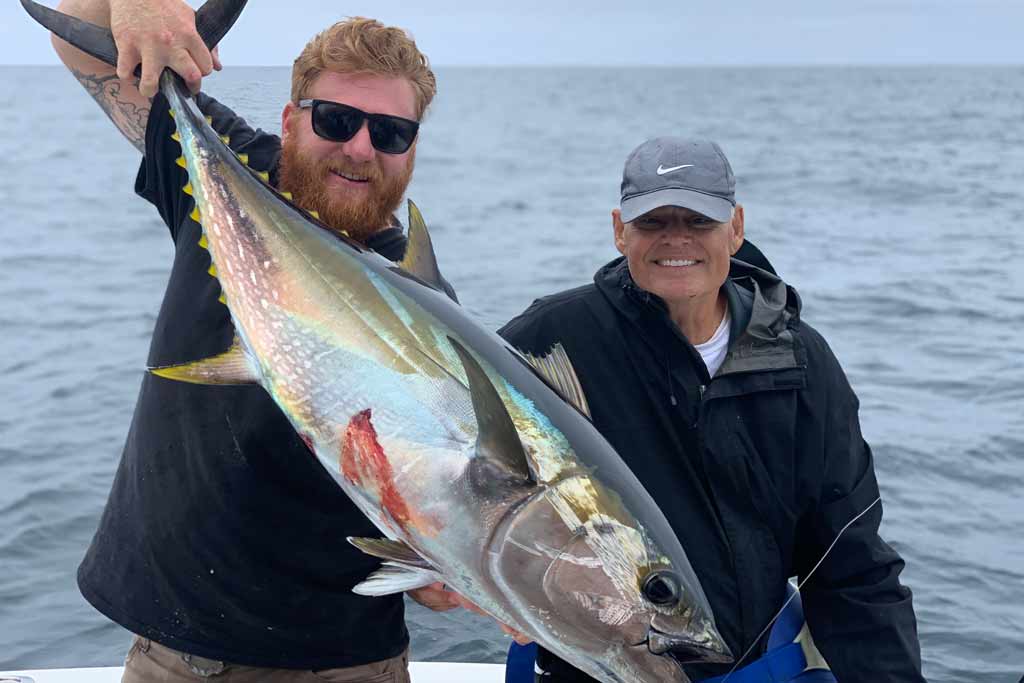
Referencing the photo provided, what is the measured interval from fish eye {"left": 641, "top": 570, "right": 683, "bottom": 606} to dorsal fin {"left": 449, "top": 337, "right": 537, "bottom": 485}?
0.26 meters

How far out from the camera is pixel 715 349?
2783mm

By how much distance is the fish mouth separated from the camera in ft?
5.95

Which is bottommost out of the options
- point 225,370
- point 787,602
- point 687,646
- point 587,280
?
point 587,280

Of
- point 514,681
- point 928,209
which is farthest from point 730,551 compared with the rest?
point 928,209

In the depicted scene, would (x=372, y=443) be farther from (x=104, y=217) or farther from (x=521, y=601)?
(x=104, y=217)

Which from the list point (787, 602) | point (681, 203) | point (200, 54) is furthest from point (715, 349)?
point (200, 54)

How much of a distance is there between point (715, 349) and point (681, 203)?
0.38 meters

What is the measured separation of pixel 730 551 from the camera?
265 centimetres

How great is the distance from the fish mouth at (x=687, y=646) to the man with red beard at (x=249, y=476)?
0.72m

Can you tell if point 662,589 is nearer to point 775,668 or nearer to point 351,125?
point 775,668

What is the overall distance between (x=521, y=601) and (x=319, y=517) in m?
0.87

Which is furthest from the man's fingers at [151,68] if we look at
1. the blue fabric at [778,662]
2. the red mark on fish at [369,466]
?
the blue fabric at [778,662]

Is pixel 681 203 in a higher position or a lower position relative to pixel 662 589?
higher

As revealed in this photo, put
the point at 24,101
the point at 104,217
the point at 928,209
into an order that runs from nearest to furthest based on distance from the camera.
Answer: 1. the point at 104,217
2. the point at 928,209
3. the point at 24,101
